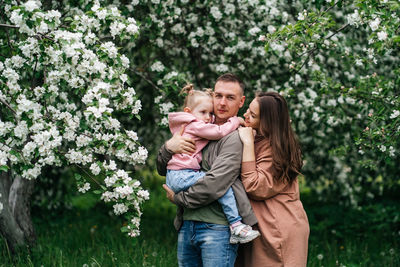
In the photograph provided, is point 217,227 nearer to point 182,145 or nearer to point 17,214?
point 182,145

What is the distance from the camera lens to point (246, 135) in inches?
116

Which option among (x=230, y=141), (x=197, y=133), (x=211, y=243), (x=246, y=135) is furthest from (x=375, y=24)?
(x=211, y=243)

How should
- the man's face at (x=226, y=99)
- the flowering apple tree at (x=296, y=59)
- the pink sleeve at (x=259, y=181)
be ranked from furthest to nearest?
1. the flowering apple tree at (x=296, y=59)
2. the man's face at (x=226, y=99)
3. the pink sleeve at (x=259, y=181)

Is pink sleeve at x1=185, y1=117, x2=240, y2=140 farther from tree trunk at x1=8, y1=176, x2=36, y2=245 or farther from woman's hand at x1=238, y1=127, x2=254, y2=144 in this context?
tree trunk at x1=8, y1=176, x2=36, y2=245

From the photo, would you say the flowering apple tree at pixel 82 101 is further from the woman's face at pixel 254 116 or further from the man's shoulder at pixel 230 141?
the woman's face at pixel 254 116

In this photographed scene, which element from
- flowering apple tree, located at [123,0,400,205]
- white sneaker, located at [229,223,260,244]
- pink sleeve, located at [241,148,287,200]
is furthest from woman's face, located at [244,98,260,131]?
flowering apple tree, located at [123,0,400,205]

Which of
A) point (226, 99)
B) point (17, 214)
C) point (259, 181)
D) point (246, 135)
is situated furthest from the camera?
point (17, 214)

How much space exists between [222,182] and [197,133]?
0.39 meters

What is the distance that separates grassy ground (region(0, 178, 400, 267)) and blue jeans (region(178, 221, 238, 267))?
664 millimetres

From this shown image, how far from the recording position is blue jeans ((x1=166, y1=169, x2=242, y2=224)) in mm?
2768

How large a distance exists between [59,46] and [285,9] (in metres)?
2.99

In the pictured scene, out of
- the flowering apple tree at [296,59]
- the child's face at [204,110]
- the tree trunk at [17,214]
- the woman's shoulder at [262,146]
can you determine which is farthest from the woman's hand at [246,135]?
the tree trunk at [17,214]

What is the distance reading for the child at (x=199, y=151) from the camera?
2.75 meters

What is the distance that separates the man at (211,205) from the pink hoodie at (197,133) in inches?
1.5
